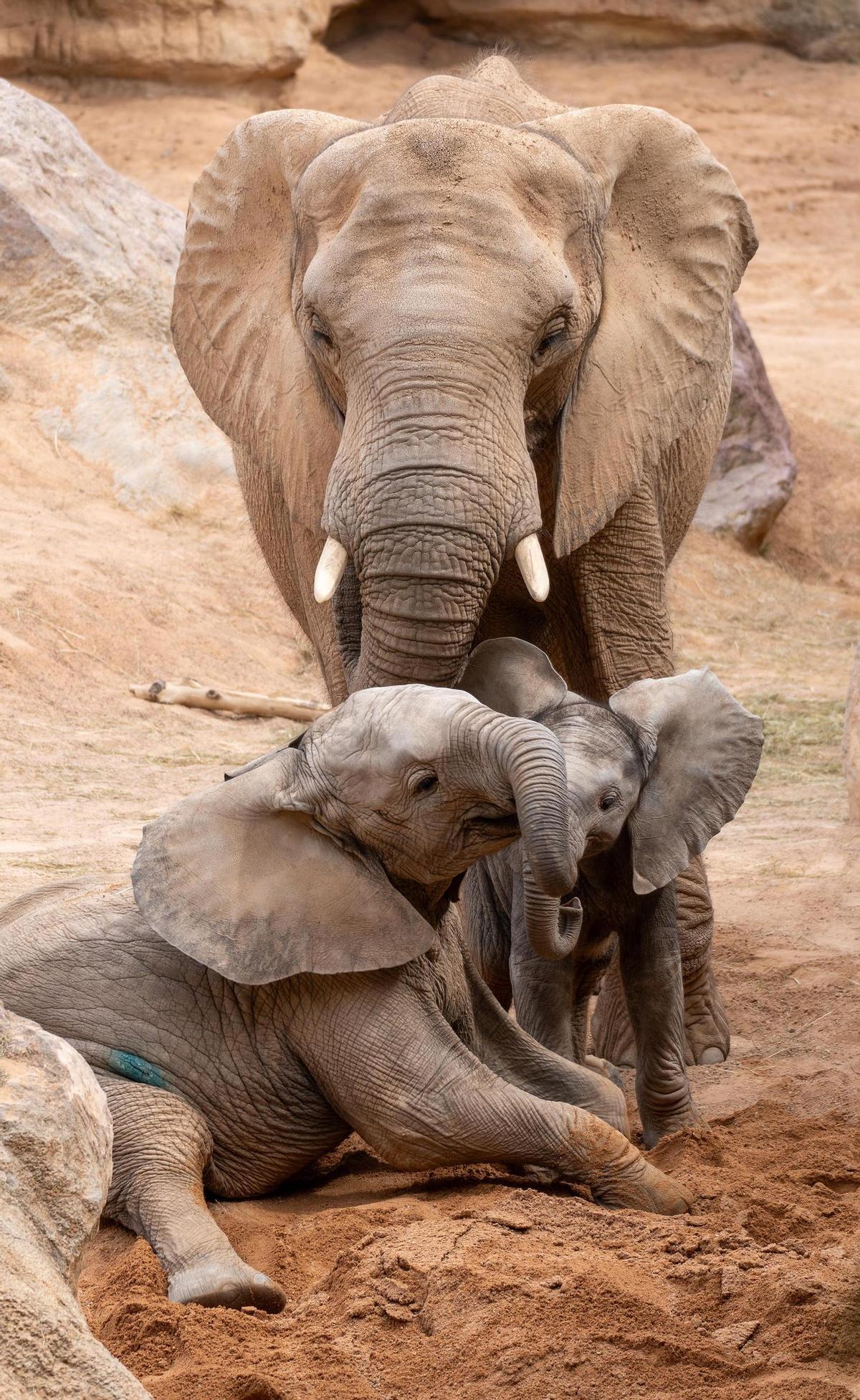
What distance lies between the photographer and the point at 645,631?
16.1ft

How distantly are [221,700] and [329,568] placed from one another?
460 cm

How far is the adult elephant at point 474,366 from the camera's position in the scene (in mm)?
4055

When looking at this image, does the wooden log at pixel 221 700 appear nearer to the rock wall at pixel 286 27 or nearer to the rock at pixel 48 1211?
the rock at pixel 48 1211

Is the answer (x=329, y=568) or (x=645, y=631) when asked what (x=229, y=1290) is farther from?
(x=645, y=631)

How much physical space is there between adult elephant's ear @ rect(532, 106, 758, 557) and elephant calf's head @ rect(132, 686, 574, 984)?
3.20 ft

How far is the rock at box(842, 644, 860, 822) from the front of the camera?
684 cm

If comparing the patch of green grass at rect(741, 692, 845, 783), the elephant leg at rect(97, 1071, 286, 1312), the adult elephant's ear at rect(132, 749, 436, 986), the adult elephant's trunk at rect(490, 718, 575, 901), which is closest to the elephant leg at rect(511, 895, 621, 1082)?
the adult elephant's ear at rect(132, 749, 436, 986)

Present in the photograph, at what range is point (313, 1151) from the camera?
407 cm

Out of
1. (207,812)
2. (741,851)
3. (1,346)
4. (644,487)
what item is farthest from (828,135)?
(207,812)

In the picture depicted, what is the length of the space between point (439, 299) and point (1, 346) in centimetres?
737

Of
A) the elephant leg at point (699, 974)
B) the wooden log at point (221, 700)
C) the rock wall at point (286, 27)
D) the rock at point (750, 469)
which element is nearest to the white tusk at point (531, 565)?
the elephant leg at point (699, 974)

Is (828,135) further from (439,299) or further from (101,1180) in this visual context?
(101,1180)

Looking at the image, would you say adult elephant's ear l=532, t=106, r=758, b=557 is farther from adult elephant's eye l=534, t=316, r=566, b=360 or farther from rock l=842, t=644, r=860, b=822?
rock l=842, t=644, r=860, b=822

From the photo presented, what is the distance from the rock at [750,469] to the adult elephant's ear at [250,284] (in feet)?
24.2
